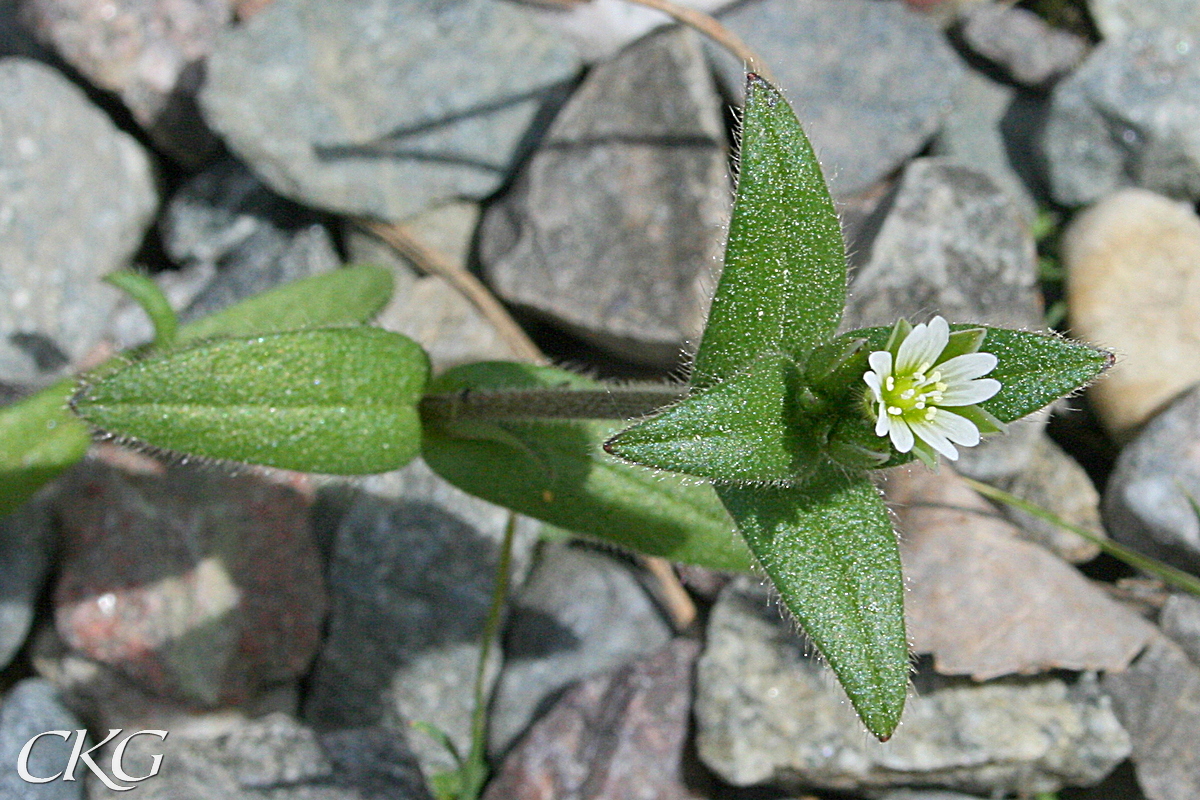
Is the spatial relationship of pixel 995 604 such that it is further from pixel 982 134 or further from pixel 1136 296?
pixel 982 134

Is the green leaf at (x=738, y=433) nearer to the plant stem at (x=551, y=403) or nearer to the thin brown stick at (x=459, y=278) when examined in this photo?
the plant stem at (x=551, y=403)

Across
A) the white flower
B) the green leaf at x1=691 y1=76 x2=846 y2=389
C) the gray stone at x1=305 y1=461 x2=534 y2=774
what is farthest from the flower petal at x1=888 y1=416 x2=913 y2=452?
the gray stone at x1=305 y1=461 x2=534 y2=774

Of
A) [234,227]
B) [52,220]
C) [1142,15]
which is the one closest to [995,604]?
[1142,15]

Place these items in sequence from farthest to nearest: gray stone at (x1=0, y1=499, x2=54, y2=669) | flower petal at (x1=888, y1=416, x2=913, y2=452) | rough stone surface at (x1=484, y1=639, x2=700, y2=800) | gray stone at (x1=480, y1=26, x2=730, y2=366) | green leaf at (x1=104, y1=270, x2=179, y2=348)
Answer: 1. gray stone at (x1=480, y1=26, x2=730, y2=366)
2. gray stone at (x1=0, y1=499, x2=54, y2=669)
3. rough stone surface at (x1=484, y1=639, x2=700, y2=800)
4. green leaf at (x1=104, y1=270, x2=179, y2=348)
5. flower petal at (x1=888, y1=416, x2=913, y2=452)

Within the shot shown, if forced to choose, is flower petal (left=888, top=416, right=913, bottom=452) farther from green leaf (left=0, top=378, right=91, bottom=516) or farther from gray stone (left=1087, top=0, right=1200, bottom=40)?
gray stone (left=1087, top=0, right=1200, bottom=40)

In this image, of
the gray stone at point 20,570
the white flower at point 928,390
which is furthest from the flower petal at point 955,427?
the gray stone at point 20,570

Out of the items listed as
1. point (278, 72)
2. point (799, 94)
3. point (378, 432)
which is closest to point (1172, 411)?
point (799, 94)

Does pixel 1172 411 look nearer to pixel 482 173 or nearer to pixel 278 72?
pixel 482 173
